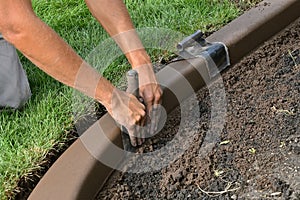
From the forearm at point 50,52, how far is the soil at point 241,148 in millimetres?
393

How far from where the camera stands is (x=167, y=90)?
3084 millimetres

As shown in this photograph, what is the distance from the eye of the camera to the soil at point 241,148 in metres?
2.66

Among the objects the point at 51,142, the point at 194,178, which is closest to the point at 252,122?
the point at 194,178

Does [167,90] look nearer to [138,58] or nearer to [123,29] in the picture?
[138,58]

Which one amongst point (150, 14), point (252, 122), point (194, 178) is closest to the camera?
point (194, 178)

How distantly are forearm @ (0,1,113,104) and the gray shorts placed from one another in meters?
0.55

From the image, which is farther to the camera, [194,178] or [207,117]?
[207,117]

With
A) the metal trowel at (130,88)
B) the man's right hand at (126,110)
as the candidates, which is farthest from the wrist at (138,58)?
the man's right hand at (126,110)

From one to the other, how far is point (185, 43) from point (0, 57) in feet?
3.00

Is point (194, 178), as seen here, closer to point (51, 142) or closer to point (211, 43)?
point (51, 142)

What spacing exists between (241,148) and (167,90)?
1.50 ft

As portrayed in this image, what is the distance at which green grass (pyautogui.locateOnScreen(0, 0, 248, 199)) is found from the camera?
9.32ft

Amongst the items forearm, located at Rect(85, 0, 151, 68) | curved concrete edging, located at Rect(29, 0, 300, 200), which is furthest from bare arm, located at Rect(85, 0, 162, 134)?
curved concrete edging, located at Rect(29, 0, 300, 200)

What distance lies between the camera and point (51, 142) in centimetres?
289
